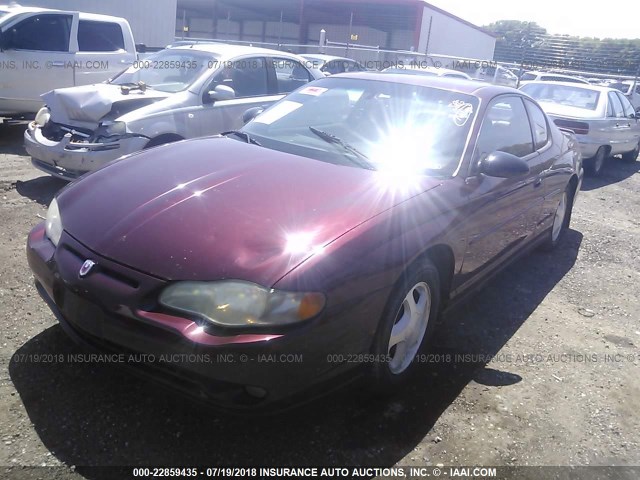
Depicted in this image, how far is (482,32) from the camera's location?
116ft

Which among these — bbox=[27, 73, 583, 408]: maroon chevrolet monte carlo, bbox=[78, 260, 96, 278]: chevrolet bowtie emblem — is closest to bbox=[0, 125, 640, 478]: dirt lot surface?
bbox=[27, 73, 583, 408]: maroon chevrolet monte carlo

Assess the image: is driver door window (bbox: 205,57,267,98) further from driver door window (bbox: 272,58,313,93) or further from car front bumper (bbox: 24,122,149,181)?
car front bumper (bbox: 24,122,149,181)

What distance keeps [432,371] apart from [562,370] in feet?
2.88

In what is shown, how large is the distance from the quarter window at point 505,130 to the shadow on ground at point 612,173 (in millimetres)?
5433

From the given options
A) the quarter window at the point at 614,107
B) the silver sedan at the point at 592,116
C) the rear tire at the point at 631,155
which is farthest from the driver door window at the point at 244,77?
the rear tire at the point at 631,155

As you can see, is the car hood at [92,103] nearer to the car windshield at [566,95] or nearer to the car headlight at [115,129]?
the car headlight at [115,129]

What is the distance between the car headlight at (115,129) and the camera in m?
5.60

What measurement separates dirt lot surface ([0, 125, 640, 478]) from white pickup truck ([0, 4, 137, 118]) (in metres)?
5.08

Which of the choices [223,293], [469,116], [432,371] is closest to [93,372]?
[223,293]

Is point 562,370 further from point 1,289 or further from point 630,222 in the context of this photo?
point 630,222

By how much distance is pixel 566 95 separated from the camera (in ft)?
34.1

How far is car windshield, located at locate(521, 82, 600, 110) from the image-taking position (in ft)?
32.9

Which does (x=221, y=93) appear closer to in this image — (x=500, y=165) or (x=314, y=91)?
(x=314, y=91)

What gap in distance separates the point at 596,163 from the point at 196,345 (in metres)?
9.73
